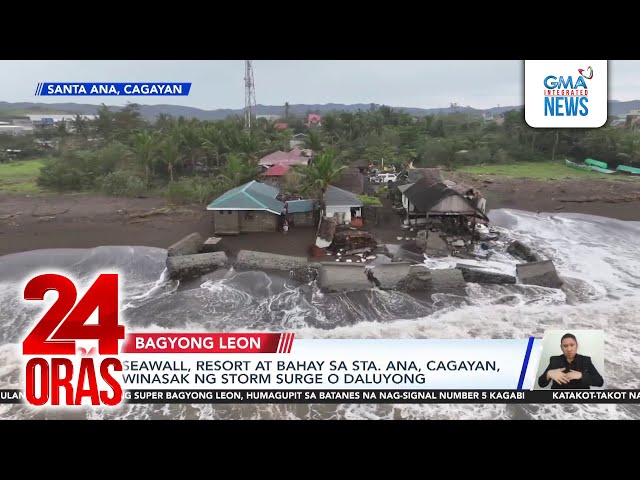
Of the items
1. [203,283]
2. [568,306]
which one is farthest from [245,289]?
[568,306]

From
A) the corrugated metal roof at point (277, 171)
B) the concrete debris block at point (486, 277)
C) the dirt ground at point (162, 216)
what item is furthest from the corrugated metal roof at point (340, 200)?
the corrugated metal roof at point (277, 171)

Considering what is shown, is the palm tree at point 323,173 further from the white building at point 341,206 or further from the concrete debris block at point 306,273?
the concrete debris block at point 306,273

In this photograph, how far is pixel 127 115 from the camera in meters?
24.4

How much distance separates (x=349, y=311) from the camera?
9.65 m

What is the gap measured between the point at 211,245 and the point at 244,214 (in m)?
1.89

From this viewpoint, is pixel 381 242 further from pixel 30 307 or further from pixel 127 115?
pixel 127 115

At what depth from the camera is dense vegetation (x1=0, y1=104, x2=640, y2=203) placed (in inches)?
752

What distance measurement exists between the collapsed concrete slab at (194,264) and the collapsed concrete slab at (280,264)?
546 millimetres

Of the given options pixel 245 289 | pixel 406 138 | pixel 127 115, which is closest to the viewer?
pixel 245 289

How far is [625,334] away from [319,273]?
7097mm

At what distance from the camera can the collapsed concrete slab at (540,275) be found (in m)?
10.9

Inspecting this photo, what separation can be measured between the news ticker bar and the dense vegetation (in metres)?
10.8

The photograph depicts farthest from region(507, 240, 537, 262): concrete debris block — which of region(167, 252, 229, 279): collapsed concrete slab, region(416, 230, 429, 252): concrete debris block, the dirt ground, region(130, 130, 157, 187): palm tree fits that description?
region(130, 130, 157, 187): palm tree

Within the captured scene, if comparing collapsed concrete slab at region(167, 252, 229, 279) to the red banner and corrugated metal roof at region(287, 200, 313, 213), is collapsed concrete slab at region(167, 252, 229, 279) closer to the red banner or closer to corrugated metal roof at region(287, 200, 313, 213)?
corrugated metal roof at region(287, 200, 313, 213)
